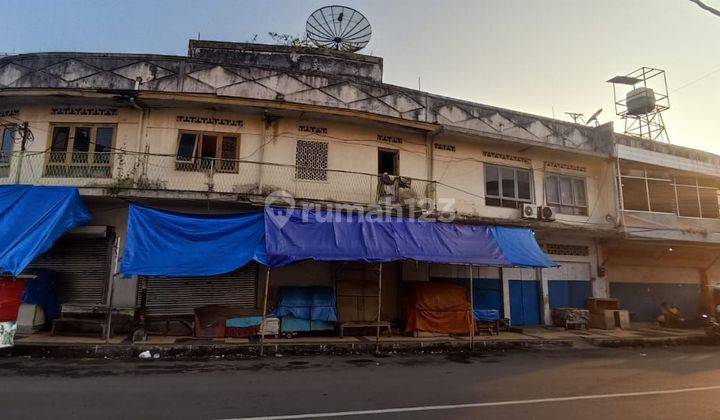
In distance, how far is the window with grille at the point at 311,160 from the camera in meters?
13.0

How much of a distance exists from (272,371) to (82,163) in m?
8.60

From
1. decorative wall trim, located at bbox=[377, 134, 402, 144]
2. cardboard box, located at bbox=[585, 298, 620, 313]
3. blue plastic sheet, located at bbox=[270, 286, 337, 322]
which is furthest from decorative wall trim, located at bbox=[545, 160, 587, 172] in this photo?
blue plastic sheet, located at bbox=[270, 286, 337, 322]

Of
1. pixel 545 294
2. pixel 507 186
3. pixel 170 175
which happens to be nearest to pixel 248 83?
pixel 170 175

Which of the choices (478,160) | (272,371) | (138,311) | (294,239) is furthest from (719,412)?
(138,311)

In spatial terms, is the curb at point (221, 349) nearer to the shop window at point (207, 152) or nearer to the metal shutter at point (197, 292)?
the metal shutter at point (197, 292)

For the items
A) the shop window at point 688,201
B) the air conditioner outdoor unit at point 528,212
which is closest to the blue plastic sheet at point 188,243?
the air conditioner outdoor unit at point 528,212

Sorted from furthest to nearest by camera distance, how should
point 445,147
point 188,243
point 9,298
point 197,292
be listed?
1. point 445,147
2. point 197,292
3. point 188,243
4. point 9,298

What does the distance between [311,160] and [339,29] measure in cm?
663

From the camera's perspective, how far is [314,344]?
1059 cm

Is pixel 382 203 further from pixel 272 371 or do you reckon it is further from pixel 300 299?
pixel 272 371

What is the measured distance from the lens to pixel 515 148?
15.7m

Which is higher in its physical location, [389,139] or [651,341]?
[389,139]

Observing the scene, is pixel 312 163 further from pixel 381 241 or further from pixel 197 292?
pixel 197 292

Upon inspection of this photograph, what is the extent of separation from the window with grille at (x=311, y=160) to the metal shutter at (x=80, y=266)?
5.67 m
